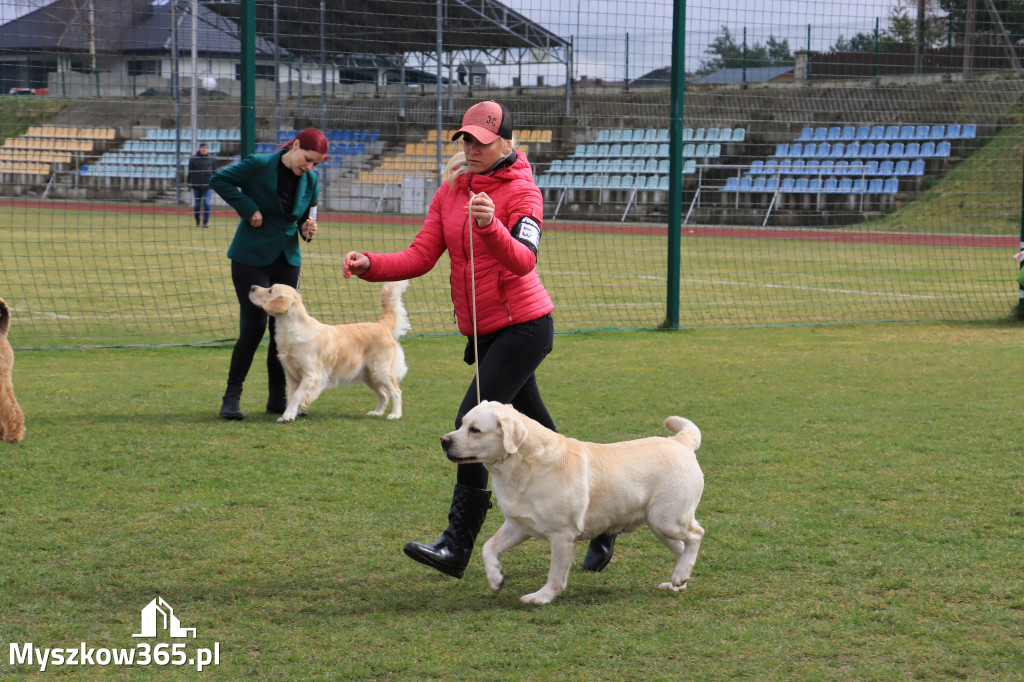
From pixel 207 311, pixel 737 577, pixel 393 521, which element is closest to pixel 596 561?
pixel 737 577

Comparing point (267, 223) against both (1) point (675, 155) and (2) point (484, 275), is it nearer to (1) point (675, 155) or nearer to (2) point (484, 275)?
(2) point (484, 275)

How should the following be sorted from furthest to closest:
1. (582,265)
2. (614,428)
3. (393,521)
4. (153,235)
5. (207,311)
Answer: (153,235), (582,265), (207,311), (614,428), (393,521)

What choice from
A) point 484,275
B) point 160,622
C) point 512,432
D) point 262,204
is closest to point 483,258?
Result: point 484,275

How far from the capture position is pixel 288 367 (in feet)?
23.9

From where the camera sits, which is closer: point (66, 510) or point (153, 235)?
point (66, 510)

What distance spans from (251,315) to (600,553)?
377cm

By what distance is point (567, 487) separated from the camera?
3910 millimetres

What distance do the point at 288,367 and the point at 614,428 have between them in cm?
231

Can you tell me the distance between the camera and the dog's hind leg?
4.06 meters

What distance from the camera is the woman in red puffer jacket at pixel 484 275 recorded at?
420cm

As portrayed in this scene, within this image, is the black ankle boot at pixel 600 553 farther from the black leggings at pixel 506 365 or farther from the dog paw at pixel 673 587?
the black leggings at pixel 506 365

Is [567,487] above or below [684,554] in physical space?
above

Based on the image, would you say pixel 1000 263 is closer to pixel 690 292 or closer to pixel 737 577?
pixel 690 292

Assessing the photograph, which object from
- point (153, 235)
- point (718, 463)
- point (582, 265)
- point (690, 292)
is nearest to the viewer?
point (718, 463)
